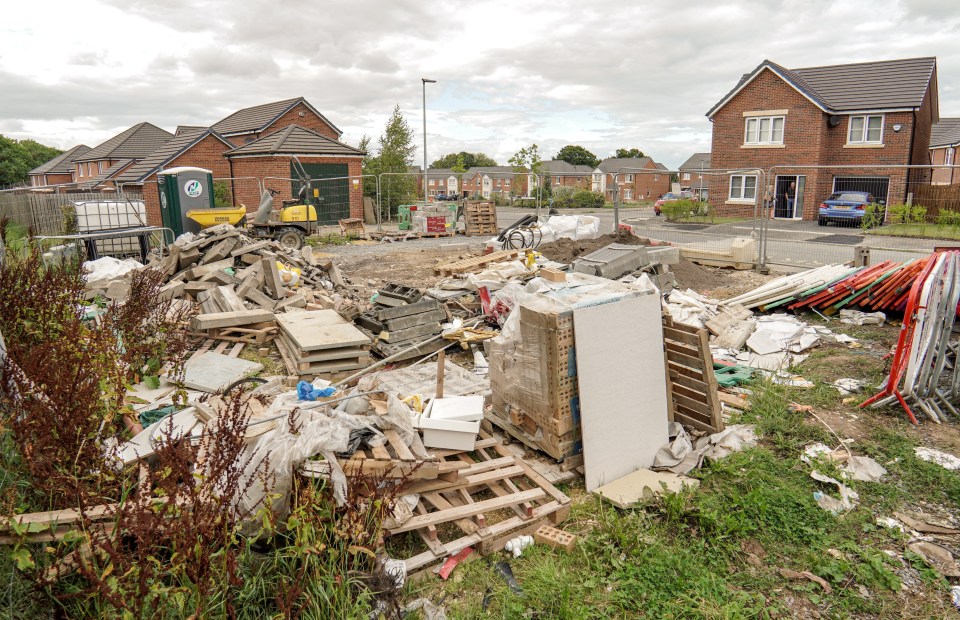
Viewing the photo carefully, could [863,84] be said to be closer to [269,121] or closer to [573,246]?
[573,246]

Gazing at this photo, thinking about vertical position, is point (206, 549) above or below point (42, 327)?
below

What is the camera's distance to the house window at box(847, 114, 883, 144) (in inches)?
1093

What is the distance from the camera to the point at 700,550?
12.9ft

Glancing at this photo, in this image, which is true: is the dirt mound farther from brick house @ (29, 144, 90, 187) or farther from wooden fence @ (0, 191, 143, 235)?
brick house @ (29, 144, 90, 187)

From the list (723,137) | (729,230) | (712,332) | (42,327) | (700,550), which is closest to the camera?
(700,550)

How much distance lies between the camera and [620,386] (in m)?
4.95

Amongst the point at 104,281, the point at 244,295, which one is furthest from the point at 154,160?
the point at 244,295

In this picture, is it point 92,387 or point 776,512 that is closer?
point 92,387

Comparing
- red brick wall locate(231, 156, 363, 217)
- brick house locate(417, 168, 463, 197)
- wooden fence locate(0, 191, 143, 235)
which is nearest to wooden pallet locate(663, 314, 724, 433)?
wooden fence locate(0, 191, 143, 235)

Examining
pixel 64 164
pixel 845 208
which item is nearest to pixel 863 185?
pixel 845 208

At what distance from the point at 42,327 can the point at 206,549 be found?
154 inches

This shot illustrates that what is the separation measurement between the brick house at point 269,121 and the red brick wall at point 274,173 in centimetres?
497

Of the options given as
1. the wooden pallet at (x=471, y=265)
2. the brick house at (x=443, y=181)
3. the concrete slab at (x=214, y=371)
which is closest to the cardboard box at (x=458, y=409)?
the concrete slab at (x=214, y=371)

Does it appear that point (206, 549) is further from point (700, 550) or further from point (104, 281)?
point (104, 281)
